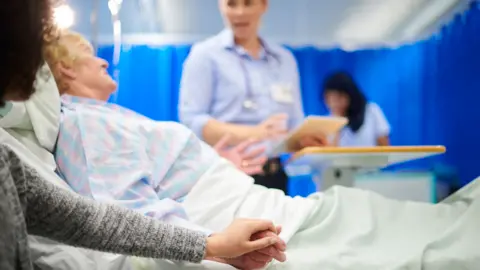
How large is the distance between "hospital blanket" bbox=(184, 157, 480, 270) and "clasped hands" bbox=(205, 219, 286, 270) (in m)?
0.05

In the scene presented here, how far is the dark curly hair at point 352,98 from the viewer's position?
3188 mm

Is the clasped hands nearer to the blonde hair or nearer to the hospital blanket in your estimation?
the hospital blanket

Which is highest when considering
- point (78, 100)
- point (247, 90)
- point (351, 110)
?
point (78, 100)

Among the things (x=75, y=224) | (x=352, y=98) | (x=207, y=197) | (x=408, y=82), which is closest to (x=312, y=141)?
(x=207, y=197)

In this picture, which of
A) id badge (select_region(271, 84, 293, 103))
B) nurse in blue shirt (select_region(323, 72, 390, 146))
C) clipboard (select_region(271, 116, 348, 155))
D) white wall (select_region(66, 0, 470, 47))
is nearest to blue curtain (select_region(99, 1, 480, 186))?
white wall (select_region(66, 0, 470, 47))

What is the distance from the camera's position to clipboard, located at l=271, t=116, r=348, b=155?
1.68 metres

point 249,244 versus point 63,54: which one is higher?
point 63,54

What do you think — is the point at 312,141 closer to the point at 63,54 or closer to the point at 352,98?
the point at 63,54

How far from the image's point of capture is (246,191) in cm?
117

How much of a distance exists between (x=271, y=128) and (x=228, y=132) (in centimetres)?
17

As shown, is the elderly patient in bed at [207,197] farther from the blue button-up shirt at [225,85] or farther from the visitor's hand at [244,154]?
the blue button-up shirt at [225,85]

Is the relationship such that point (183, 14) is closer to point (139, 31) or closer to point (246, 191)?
point (139, 31)

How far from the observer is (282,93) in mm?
2166

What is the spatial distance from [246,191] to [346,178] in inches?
46.1
